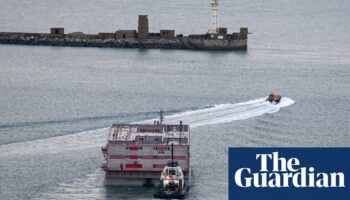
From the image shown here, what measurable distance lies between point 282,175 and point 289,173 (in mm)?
54

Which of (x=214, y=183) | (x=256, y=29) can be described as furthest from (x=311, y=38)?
(x=214, y=183)

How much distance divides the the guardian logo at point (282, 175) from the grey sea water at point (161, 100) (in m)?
14.2

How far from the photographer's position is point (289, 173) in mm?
7984

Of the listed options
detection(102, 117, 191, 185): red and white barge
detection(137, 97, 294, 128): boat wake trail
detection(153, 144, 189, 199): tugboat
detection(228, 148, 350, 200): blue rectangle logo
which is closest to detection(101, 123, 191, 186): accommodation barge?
detection(102, 117, 191, 185): red and white barge

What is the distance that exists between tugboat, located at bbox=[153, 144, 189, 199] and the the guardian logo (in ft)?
47.7

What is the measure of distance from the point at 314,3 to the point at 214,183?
101m

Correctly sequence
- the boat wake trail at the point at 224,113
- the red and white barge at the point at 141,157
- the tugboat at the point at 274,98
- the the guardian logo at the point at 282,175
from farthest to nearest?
1. the tugboat at the point at 274,98
2. the boat wake trail at the point at 224,113
3. the red and white barge at the point at 141,157
4. the the guardian logo at the point at 282,175

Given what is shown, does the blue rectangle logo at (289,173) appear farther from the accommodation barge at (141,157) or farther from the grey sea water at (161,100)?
the accommodation barge at (141,157)

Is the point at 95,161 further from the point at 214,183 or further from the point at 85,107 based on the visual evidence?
the point at 85,107

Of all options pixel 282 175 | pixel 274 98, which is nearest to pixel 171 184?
pixel 282 175

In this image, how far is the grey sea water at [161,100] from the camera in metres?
25.5

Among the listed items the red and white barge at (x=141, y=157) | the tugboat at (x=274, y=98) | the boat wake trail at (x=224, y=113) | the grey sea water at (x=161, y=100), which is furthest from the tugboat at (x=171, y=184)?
the tugboat at (x=274, y=98)

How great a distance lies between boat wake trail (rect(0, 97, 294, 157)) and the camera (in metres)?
28.2

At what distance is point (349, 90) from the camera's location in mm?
45125
